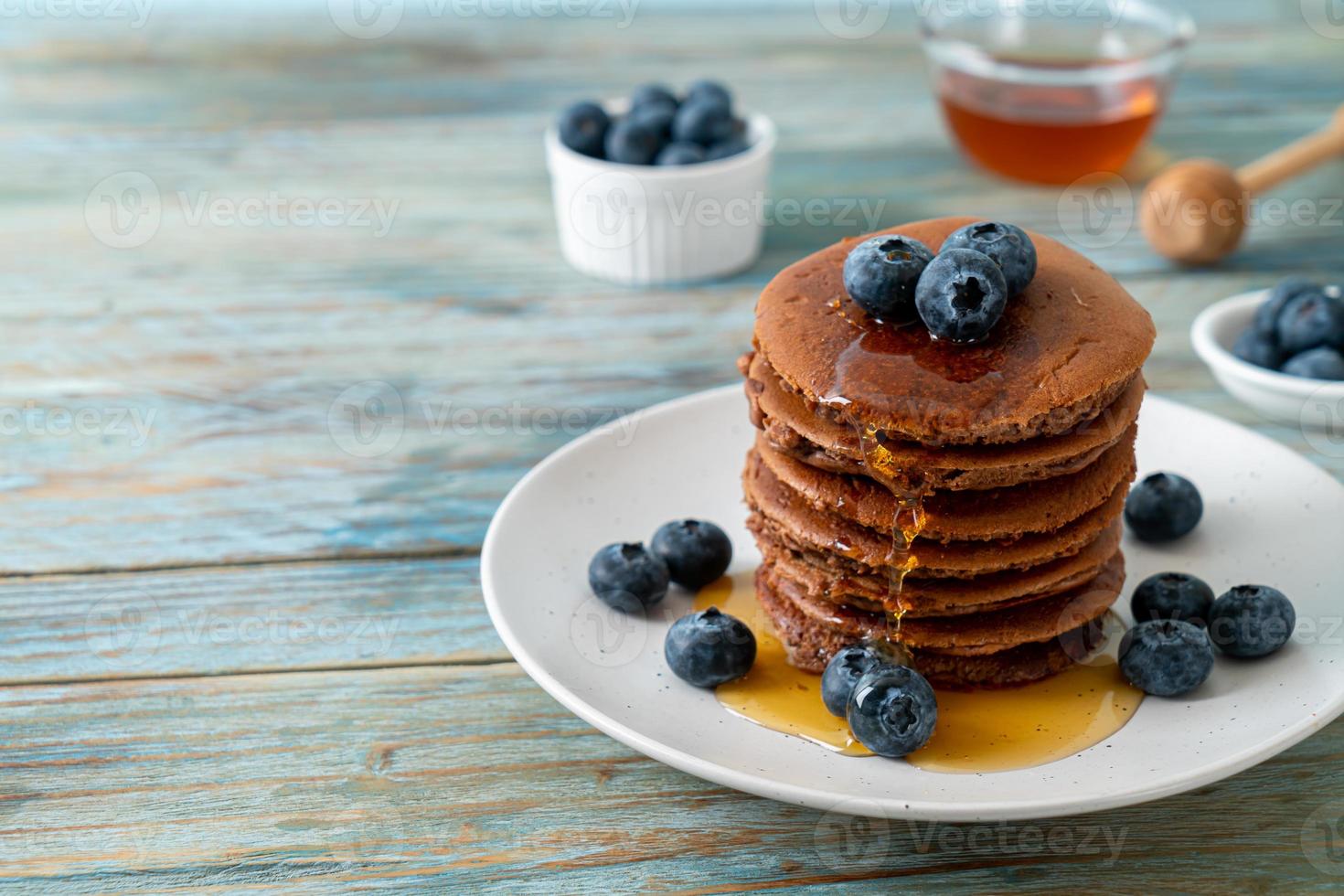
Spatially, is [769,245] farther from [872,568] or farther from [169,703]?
[169,703]

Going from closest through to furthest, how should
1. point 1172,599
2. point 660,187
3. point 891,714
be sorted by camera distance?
1. point 891,714
2. point 1172,599
3. point 660,187

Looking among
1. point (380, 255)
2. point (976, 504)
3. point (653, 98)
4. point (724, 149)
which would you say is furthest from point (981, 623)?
point (380, 255)

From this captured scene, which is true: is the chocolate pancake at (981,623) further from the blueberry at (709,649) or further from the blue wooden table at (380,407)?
the blue wooden table at (380,407)

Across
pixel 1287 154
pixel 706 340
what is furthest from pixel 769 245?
pixel 1287 154

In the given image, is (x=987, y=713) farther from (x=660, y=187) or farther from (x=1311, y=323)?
(x=660, y=187)

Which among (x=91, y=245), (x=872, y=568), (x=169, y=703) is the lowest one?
(x=91, y=245)

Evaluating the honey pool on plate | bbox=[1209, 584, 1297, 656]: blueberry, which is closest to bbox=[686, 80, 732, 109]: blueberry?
the honey pool on plate
